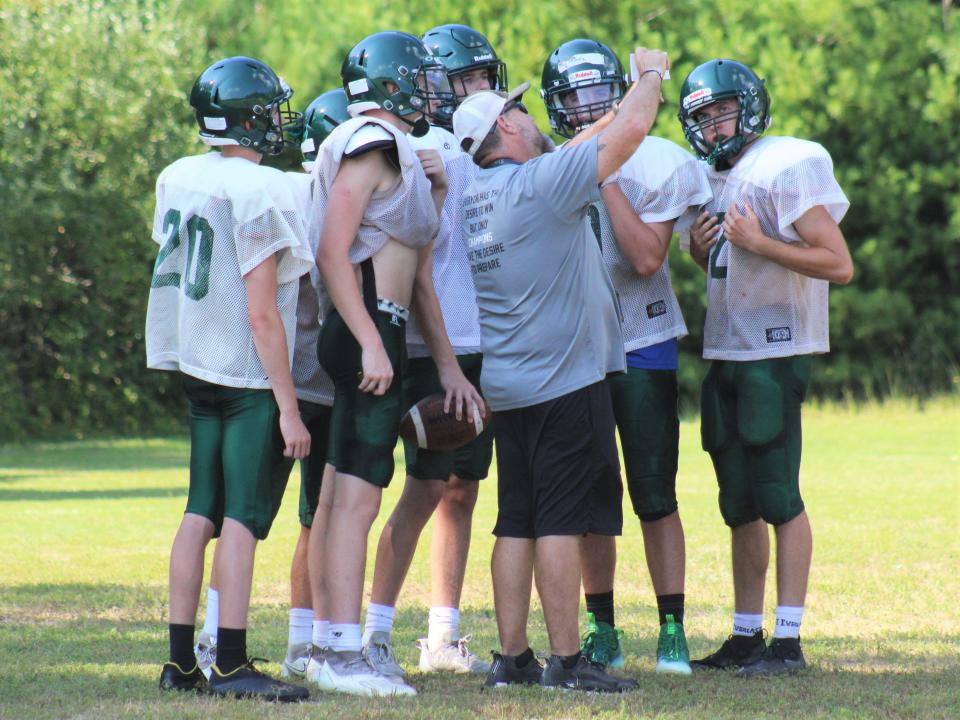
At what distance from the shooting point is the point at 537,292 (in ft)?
16.5

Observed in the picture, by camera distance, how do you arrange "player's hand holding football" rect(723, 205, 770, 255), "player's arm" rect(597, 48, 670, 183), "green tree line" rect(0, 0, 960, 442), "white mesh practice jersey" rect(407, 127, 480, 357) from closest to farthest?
"player's arm" rect(597, 48, 670, 183)
"player's hand holding football" rect(723, 205, 770, 255)
"white mesh practice jersey" rect(407, 127, 480, 357)
"green tree line" rect(0, 0, 960, 442)

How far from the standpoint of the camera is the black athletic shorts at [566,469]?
16.3ft

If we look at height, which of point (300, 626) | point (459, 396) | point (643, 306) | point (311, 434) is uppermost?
point (643, 306)

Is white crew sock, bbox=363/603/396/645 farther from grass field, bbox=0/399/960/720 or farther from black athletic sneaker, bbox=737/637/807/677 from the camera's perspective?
black athletic sneaker, bbox=737/637/807/677

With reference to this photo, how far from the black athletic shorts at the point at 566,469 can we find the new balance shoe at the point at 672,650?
62 cm

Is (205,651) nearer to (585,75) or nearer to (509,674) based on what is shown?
(509,674)

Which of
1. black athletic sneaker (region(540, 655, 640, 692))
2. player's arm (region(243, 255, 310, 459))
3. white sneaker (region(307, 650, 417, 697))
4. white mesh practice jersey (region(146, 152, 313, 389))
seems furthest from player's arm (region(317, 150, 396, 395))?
black athletic sneaker (region(540, 655, 640, 692))

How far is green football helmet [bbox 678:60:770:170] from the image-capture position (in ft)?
18.1

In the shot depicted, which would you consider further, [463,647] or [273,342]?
[463,647]

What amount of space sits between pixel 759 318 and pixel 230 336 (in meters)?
2.05

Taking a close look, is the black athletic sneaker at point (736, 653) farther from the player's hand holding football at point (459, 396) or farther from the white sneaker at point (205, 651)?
the white sneaker at point (205, 651)

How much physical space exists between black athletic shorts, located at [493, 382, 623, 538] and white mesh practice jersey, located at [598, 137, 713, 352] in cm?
61

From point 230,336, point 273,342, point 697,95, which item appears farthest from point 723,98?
point 230,336

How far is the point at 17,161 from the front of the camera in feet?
76.9
